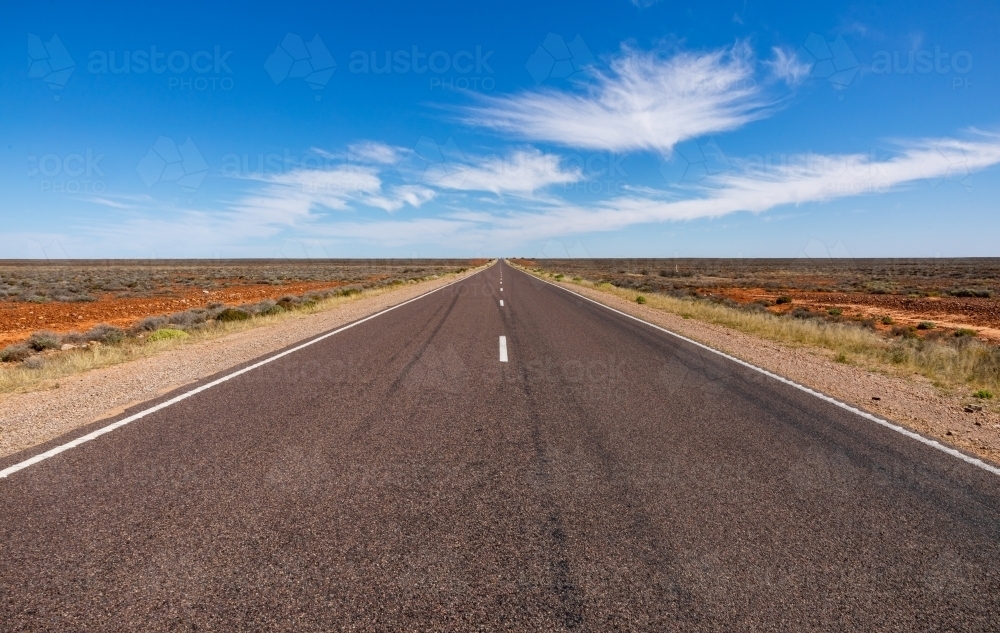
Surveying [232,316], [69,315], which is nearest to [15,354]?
[232,316]

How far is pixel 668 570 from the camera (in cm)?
266

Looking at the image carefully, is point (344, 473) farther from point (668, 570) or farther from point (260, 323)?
point (260, 323)

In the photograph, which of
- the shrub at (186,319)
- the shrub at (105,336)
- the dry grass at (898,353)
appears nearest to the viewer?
the dry grass at (898,353)

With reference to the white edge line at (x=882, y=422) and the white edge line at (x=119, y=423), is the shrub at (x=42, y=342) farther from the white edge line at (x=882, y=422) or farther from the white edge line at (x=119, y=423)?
the white edge line at (x=882, y=422)

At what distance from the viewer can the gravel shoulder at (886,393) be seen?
515cm

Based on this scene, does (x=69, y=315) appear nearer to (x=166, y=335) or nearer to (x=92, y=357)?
(x=166, y=335)

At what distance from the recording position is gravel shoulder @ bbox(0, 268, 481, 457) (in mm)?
4891

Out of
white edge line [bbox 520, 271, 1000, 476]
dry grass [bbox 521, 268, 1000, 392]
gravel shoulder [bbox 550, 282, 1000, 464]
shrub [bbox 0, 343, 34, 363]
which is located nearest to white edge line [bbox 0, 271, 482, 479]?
shrub [bbox 0, 343, 34, 363]

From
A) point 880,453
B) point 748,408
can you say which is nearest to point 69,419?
point 748,408

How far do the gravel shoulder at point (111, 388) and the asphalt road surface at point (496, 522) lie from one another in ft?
2.34

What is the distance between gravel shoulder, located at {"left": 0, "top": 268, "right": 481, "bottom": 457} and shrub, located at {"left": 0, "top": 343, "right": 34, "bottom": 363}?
151 inches

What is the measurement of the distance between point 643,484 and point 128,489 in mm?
3734

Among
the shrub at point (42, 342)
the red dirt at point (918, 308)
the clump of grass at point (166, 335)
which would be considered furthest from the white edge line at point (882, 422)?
the shrub at point (42, 342)

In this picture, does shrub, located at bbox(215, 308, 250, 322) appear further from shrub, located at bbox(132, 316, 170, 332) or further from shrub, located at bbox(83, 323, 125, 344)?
shrub, located at bbox(83, 323, 125, 344)
